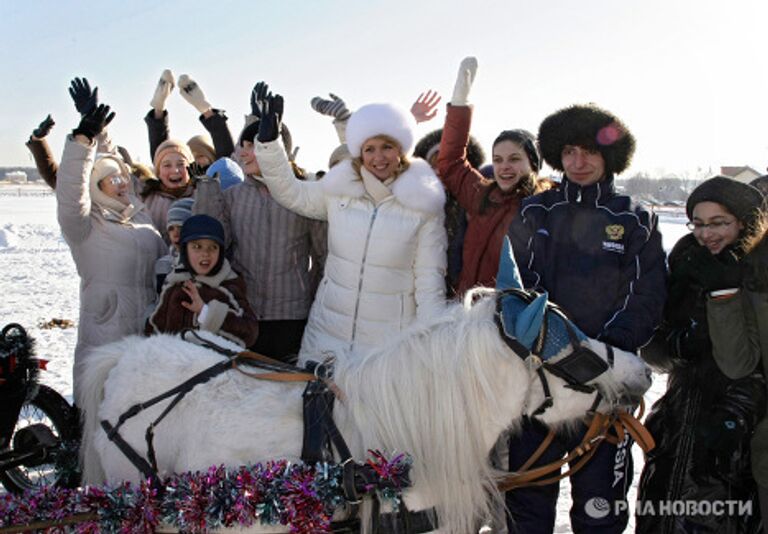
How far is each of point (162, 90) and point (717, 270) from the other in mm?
3922

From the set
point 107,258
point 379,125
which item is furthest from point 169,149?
point 379,125

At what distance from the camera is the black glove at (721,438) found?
2.30 m

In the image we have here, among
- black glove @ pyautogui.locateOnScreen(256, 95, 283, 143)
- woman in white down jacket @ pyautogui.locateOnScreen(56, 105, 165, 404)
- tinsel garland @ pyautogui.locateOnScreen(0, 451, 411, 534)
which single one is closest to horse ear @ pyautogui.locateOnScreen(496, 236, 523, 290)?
tinsel garland @ pyautogui.locateOnScreen(0, 451, 411, 534)

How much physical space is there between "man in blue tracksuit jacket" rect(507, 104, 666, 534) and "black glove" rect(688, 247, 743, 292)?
0.43 feet

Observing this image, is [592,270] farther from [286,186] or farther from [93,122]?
[93,122]

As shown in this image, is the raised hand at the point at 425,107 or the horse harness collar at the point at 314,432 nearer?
the horse harness collar at the point at 314,432

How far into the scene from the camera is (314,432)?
77.5 inches

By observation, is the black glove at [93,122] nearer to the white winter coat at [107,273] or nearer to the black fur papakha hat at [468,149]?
the white winter coat at [107,273]

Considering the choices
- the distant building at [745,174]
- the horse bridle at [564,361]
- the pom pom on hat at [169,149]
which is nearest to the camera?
the horse bridle at [564,361]

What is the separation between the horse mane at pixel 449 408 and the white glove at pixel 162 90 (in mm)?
3420

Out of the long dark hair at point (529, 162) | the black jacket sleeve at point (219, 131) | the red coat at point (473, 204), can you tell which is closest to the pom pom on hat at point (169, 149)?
the black jacket sleeve at point (219, 131)

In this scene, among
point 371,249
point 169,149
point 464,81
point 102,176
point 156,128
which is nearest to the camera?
point 371,249

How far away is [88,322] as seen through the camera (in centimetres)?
327

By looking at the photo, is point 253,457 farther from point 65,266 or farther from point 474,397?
point 65,266
